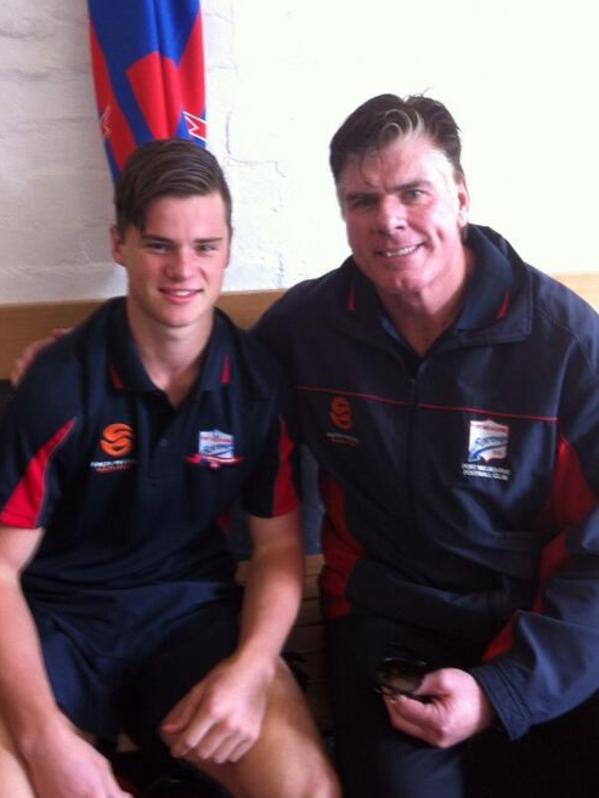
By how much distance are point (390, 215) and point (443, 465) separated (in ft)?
1.31

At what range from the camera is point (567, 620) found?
4.24 feet

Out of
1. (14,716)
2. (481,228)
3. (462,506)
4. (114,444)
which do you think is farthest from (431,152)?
(14,716)

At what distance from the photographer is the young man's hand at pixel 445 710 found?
1.24m

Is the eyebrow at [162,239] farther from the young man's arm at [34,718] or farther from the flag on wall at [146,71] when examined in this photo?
the young man's arm at [34,718]

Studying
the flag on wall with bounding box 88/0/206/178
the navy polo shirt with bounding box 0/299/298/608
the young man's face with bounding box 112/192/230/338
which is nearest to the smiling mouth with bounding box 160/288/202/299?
the young man's face with bounding box 112/192/230/338

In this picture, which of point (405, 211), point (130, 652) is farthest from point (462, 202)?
point (130, 652)

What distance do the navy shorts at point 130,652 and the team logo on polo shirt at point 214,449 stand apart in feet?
0.70

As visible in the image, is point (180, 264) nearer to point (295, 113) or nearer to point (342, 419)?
point (342, 419)

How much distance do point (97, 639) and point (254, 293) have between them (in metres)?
0.74

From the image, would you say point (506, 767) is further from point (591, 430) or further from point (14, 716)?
point (14, 716)

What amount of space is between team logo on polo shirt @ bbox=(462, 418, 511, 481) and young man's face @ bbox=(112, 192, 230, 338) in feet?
1.51

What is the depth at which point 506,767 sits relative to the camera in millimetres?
1349

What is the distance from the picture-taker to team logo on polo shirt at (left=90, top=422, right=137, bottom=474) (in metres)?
1.33

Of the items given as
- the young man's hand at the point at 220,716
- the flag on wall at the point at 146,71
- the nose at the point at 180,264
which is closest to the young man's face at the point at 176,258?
the nose at the point at 180,264
